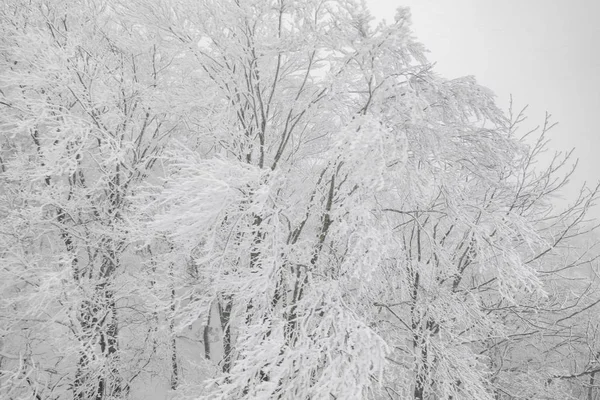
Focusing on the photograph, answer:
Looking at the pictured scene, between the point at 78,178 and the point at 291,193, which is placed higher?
the point at 291,193

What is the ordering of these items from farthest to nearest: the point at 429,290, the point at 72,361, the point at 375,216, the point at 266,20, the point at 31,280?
the point at 72,361 → the point at 31,280 → the point at 429,290 → the point at 266,20 → the point at 375,216

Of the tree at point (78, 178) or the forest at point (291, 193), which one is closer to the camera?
the forest at point (291, 193)

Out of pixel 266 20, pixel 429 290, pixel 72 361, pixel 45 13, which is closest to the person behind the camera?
pixel 266 20

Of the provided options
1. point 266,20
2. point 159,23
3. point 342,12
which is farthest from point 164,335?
point 342,12

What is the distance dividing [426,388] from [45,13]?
30.5 feet

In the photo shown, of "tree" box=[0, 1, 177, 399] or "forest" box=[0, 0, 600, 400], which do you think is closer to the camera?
"forest" box=[0, 0, 600, 400]

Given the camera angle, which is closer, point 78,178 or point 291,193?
point 291,193

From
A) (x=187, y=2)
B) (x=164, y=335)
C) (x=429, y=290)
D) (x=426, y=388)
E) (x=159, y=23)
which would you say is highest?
(x=187, y=2)

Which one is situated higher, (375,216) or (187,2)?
Result: (187,2)

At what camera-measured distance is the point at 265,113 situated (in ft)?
16.9

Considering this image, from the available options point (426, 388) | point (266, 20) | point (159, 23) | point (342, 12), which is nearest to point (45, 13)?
point (159, 23)

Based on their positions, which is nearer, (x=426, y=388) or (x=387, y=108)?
(x=387, y=108)

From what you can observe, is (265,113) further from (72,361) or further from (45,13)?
(72,361)

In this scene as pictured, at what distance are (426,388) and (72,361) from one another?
Result: 712 centimetres
